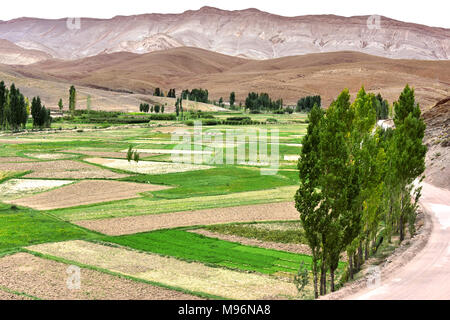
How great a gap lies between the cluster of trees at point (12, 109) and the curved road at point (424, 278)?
9488 centimetres

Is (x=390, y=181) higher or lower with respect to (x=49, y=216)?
higher

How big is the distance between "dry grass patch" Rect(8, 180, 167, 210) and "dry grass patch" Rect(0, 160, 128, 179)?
409 centimetres

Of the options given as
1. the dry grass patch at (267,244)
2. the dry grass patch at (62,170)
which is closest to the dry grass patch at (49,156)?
the dry grass patch at (62,170)

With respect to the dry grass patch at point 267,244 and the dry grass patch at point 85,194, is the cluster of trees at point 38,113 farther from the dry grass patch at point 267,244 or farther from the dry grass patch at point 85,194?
the dry grass patch at point 267,244

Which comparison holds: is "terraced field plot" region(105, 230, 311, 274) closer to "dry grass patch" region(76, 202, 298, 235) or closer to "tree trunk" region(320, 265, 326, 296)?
"dry grass patch" region(76, 202, 298, 235)

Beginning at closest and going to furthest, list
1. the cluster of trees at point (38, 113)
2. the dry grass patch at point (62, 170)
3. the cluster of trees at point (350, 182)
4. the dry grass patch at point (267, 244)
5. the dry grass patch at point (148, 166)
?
the cluster of trees at point (350, 182) → the dry grass patch at point (267, 244) → the dry grass patch at point (62, 170) → the dry grass patch at point (148, 166) → the cluster of trees at point (38, 113)

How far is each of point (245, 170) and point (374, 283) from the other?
129ft

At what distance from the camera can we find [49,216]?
125 feet

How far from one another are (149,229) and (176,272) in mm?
8749

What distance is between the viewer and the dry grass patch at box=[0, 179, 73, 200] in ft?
152

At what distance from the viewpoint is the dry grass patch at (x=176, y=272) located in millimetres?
23925
